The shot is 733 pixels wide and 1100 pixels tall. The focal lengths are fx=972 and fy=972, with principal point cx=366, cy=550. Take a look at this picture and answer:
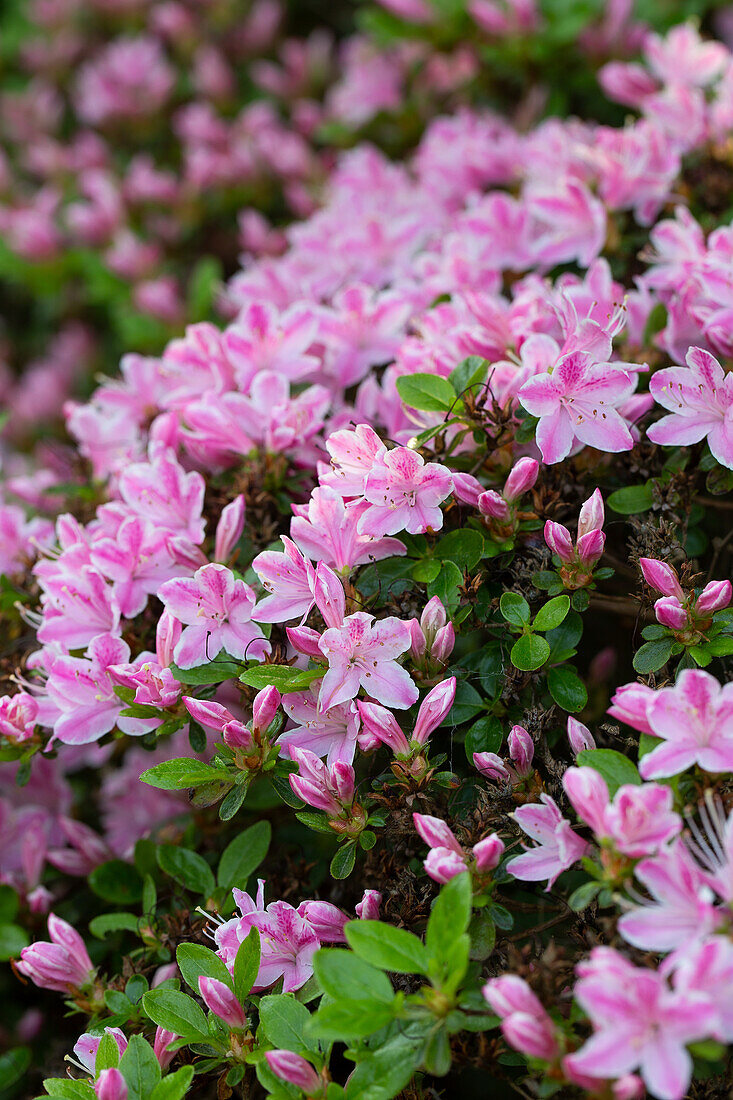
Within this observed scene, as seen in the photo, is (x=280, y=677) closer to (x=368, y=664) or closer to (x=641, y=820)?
(x=368, y=664)

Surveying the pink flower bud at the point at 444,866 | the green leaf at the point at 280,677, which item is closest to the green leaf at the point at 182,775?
the green leaf at the point at 280,677

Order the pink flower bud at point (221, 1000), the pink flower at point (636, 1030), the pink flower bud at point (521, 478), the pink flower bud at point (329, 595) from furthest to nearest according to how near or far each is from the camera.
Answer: the pink flower bud at point (521, 478) → the pink flower bud at point (329, 595) → the pink flower bud at point (221, 1000) → the pink flower at point (636, 1030)

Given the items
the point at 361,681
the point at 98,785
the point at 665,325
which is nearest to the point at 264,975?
the point at 361,681

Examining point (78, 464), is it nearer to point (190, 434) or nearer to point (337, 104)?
point (190, 434)

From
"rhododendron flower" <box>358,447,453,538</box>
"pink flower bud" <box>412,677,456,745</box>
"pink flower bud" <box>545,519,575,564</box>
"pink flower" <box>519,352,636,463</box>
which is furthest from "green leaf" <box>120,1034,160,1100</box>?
"pink flower" <box>519,352,636,463</box>

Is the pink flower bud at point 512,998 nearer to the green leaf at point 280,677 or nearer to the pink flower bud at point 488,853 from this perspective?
the pink flower bud at point 488,853

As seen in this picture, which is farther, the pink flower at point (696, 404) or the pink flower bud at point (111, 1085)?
the pink flower at point (696, 404)

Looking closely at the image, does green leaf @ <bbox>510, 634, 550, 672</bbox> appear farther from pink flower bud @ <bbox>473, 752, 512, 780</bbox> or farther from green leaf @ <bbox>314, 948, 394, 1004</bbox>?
green leaf @ <bbox>314, 948, 394, 1004</bbox>

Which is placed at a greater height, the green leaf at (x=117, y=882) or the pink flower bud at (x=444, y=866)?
the pink flower bud at (x=444, y=866)
